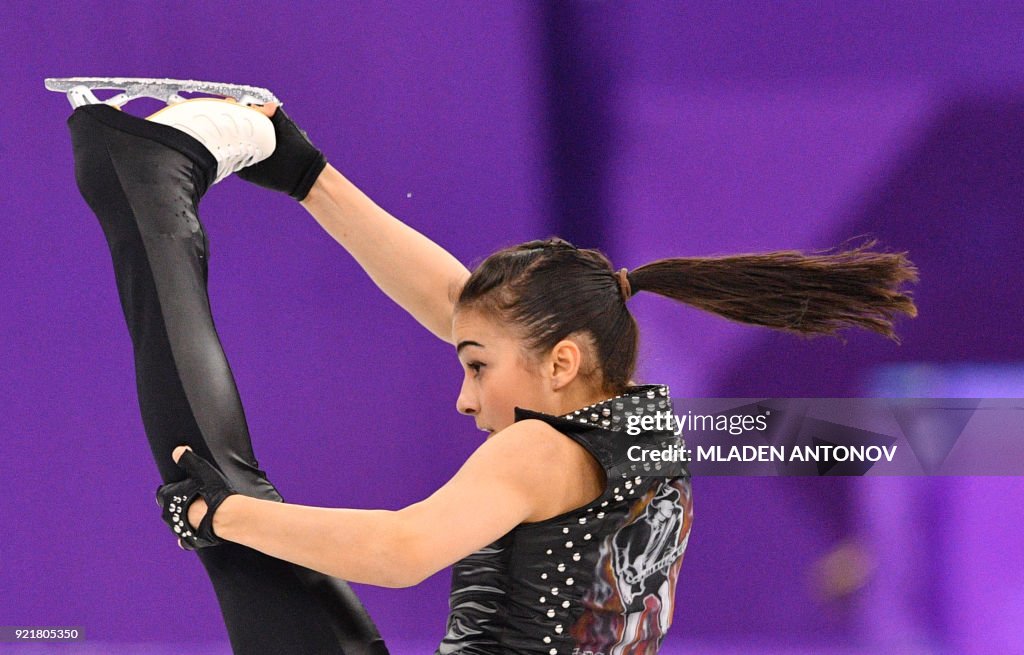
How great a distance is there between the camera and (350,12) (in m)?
2.26

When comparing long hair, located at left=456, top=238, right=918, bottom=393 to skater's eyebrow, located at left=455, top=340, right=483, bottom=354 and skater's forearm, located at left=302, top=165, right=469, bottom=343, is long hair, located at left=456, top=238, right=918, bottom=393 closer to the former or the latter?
skater's eyebrow, located at left=455, top=340, right=483, bottom=354

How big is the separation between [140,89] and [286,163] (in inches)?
8.5

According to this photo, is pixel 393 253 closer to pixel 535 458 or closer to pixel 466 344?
pixel 466 344

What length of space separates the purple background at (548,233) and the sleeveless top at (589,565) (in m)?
0.98

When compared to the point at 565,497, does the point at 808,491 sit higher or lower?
higher

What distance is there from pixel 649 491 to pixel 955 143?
4.26ft

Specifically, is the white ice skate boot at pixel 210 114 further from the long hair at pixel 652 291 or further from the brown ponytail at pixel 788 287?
the brown ponytail at pixel 788 287

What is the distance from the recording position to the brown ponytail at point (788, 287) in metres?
1.31

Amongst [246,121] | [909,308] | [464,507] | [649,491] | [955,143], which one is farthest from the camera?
[955,143]

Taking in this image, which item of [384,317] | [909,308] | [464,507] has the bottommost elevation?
[464,507]

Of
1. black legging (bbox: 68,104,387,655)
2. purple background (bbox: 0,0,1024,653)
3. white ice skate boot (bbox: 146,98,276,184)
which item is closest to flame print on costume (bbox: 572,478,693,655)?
black legging (bbox: 68,104,387,655)

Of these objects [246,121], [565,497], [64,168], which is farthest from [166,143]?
[64,168]

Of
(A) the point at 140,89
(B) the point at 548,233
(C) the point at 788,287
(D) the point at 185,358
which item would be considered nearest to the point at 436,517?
(D) the point at 185,358

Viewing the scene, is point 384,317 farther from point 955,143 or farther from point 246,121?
point 955,143
